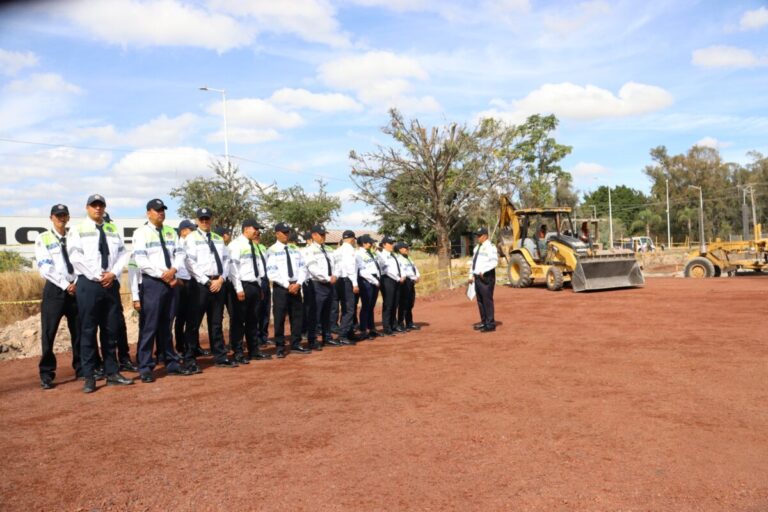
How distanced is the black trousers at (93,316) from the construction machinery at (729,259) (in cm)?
2041

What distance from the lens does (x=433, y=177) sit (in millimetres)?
24922

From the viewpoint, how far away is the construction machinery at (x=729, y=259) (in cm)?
2092

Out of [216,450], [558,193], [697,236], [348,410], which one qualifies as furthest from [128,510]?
[697,236]

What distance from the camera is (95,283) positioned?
646 centimetres

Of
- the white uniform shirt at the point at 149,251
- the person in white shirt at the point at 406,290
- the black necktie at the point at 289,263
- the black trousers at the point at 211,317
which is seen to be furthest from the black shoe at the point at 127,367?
the person in white shirt at the point at 406,290

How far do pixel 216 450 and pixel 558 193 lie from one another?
144 feet

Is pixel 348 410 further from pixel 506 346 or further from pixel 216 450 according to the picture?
pixel 506 346

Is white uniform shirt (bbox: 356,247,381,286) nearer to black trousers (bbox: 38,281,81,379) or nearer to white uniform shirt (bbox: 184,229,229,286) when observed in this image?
white uniform shirt (bbox: 184,229,229,286)

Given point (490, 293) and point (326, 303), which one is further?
point (490, 293)

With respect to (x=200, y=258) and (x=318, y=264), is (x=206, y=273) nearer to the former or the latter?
(x=200, y=258)

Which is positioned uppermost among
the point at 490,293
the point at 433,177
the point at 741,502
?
the point at 433,177

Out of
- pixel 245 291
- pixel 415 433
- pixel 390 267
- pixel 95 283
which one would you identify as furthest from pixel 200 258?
pixel 390 267

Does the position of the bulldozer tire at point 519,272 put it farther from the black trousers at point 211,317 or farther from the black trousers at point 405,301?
the black trousers at point 211,317

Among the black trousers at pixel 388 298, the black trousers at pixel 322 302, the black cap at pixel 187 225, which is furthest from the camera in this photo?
the black trousers at pixel 388 298
